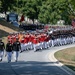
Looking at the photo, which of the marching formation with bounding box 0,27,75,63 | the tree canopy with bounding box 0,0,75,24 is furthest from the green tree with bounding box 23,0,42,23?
the marching formation with bounding box 0,27,75,63

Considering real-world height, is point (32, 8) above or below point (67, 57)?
above

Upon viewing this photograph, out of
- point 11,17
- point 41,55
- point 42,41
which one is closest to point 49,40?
point 42,41

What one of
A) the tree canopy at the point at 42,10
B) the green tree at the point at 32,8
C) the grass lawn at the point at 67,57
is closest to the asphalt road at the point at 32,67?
the grass lawn at the point at 67,57

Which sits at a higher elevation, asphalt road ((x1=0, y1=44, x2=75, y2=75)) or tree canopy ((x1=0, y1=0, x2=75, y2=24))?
tree canopy ((x1=0, y1=0, x2=75, y2=24))

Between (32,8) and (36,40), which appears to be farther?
(32,8)

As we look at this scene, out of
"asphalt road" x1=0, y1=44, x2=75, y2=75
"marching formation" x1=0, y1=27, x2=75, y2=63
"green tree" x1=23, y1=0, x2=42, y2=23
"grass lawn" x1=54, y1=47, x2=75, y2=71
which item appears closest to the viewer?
"asphalt road" x1=0, y1=44, x2=75, y2=75

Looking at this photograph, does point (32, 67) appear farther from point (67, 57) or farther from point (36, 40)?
point (36, 40)

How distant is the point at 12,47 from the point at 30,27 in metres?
40.0

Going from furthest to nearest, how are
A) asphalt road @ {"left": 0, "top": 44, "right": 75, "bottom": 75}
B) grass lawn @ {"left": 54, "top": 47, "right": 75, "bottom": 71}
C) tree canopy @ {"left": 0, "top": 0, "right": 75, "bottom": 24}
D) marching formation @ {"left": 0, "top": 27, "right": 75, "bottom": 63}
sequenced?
1. tree canopy @ {"left": 0, "top": 0, "right": 75, "bottom": 24}
2. marching formation @ {"left": 0, "top": 27, "right": 75, "bottom": 63}
3. grass lawn @ {"left": 54, "top": 47, "right": 75, "bottom": 71}
4. asphalt road @ {"left": 0, "top": 44, "right": 75, "bottom": 75}

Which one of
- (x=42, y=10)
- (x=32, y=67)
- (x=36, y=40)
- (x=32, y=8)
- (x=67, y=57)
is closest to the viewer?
(x=32, y=67)

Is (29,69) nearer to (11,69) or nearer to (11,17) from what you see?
(11,69)

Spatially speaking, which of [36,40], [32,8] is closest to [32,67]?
[36,40]

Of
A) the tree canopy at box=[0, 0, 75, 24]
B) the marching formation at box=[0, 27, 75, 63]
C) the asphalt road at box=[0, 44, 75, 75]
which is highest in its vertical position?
the tree canopy at box=[0, 0, 75, 24]

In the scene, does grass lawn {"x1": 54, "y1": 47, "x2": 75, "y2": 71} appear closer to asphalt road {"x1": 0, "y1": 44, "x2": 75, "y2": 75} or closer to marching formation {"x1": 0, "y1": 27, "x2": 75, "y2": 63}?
asphalt road {"x1": 0, "y1": 44, "x2": 75, "y2": 75}
